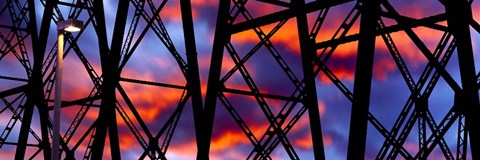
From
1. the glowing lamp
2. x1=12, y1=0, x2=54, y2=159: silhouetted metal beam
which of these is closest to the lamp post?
the glowing lamp

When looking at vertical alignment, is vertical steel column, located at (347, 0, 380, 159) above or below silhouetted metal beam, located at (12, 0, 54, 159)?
below

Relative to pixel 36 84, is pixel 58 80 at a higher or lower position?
lower

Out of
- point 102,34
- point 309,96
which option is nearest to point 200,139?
point 309,96

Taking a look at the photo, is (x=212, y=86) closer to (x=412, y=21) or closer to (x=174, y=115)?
(x=174, y=115)

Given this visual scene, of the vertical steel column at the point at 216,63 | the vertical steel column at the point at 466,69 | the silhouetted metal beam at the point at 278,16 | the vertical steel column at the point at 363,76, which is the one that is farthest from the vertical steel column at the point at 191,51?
the vertical steel column at the point at 466,69

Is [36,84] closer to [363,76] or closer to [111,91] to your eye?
[111,91]

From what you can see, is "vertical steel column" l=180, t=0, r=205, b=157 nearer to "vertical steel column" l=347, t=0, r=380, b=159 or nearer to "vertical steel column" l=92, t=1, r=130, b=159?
"vertical steel column" l=92, t=1, r=130, b=159

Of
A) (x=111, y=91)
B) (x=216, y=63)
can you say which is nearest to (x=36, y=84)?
(x=111, y=91)

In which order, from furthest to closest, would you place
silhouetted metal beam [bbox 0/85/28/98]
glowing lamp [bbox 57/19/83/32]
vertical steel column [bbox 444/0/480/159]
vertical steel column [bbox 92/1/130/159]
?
silhouetted metal beam [bbox 0/85/28/98], vertical steel column [bbox 92/1/130/159], vertical steel column [bbox 444/0/480/159], glowing lamp [bbox 57/19/83/32]
